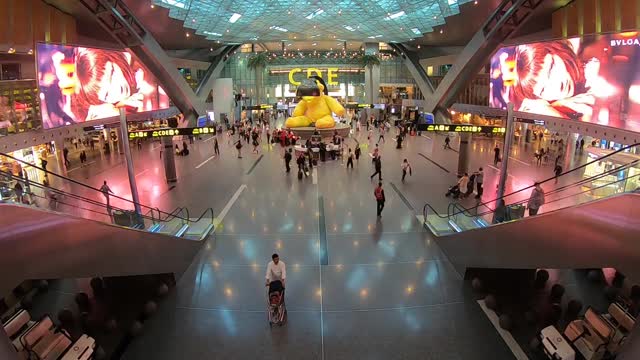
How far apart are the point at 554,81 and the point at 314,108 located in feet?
72.9

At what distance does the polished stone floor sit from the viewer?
707cm

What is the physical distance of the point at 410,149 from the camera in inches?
1128

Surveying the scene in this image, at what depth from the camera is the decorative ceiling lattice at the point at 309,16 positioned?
25.6 meters

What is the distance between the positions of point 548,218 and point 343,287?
436 cm

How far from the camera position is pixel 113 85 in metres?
21.9

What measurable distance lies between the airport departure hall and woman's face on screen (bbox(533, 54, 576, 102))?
9 cm

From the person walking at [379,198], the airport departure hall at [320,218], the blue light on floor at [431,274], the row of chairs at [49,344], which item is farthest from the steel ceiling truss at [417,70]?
the row of chairs at [49,344]

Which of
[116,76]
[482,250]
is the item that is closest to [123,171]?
[116,76]

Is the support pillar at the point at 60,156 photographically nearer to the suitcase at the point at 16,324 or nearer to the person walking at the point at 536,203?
the suitcase at the point at 16,324

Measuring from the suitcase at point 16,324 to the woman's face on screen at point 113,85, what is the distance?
52.6ft

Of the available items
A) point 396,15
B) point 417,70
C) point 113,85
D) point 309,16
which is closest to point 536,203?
point 113,85

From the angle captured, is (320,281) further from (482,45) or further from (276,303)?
(482,45)

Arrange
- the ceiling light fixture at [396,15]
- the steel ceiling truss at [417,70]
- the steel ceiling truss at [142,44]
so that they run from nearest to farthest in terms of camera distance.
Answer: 1. the steel ceiling truss at [142,44]
2. the ceiling light fixture at [396,15]
3. the steel ceiling truss at [417,70]

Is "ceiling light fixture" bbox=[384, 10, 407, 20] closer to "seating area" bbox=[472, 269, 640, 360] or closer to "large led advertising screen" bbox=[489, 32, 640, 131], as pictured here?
"large led advertising screen" bbox=[489, 32, 640, 131]
